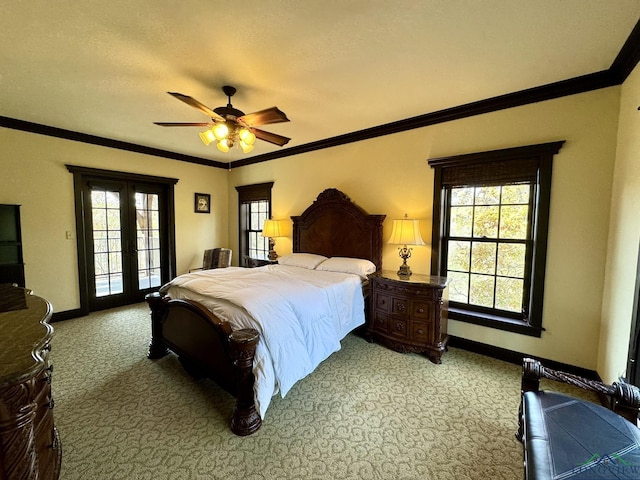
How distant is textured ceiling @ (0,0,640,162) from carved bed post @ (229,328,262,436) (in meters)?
2.04

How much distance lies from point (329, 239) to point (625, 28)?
10.7 ft

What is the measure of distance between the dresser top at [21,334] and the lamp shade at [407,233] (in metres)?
2.90

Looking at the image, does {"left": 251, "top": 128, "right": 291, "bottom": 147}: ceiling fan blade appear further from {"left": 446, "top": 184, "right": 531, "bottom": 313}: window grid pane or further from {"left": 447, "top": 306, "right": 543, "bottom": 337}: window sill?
{"left": 447, "top": 306, "right": 543, "bottom": 337}: window sill

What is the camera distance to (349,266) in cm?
337

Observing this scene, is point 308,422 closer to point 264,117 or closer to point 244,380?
point 244,380

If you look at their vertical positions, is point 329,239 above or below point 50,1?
below

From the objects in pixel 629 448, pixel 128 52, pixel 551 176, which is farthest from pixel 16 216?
pixel 551 176

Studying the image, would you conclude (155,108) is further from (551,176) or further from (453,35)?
(551,176)

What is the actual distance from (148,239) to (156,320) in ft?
8.49

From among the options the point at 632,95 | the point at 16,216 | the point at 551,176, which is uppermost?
the point at 632,95

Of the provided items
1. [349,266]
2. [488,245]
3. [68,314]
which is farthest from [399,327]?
[68,314]

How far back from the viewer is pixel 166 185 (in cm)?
481

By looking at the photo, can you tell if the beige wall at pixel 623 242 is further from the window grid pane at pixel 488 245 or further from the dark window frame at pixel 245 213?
the dark window frame at pixel 245 213

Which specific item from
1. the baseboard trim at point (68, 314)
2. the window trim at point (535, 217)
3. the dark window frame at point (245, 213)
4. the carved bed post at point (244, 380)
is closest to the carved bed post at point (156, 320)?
the carved bed post at point (244, 380)
